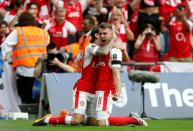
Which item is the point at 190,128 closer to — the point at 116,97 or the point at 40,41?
the point at 116,97

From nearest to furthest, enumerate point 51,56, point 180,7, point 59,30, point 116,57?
point 116,57
point 51,56
point 59,30
point 180,7

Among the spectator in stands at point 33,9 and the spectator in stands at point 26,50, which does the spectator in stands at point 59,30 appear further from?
the spectator in stands at point 26,50

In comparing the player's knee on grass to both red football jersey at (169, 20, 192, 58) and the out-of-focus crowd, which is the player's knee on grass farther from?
red football jersey at (169, 20, 192, 58)

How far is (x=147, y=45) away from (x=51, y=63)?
367 centimetres

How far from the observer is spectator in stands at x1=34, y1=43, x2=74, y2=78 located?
1783cm

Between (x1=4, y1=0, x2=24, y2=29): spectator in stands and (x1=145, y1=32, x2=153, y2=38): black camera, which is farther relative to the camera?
(x1=145, y1=32, x2=153, y2=38): black camera

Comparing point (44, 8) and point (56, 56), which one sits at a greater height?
point (44, 8)

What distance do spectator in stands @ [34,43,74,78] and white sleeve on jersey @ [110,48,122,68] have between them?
435cm

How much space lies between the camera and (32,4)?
19891mm

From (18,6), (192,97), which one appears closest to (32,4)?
(18,6)

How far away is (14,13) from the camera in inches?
813

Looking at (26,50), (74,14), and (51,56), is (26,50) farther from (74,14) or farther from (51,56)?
(74,14)

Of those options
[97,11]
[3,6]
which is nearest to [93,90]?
[97,11]

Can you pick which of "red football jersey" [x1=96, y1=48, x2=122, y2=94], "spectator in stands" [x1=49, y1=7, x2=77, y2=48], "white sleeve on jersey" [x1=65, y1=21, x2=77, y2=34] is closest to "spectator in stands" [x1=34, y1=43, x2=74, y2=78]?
"spectator in stands" [x1=49, y1=7, x2=77, y2=48]
